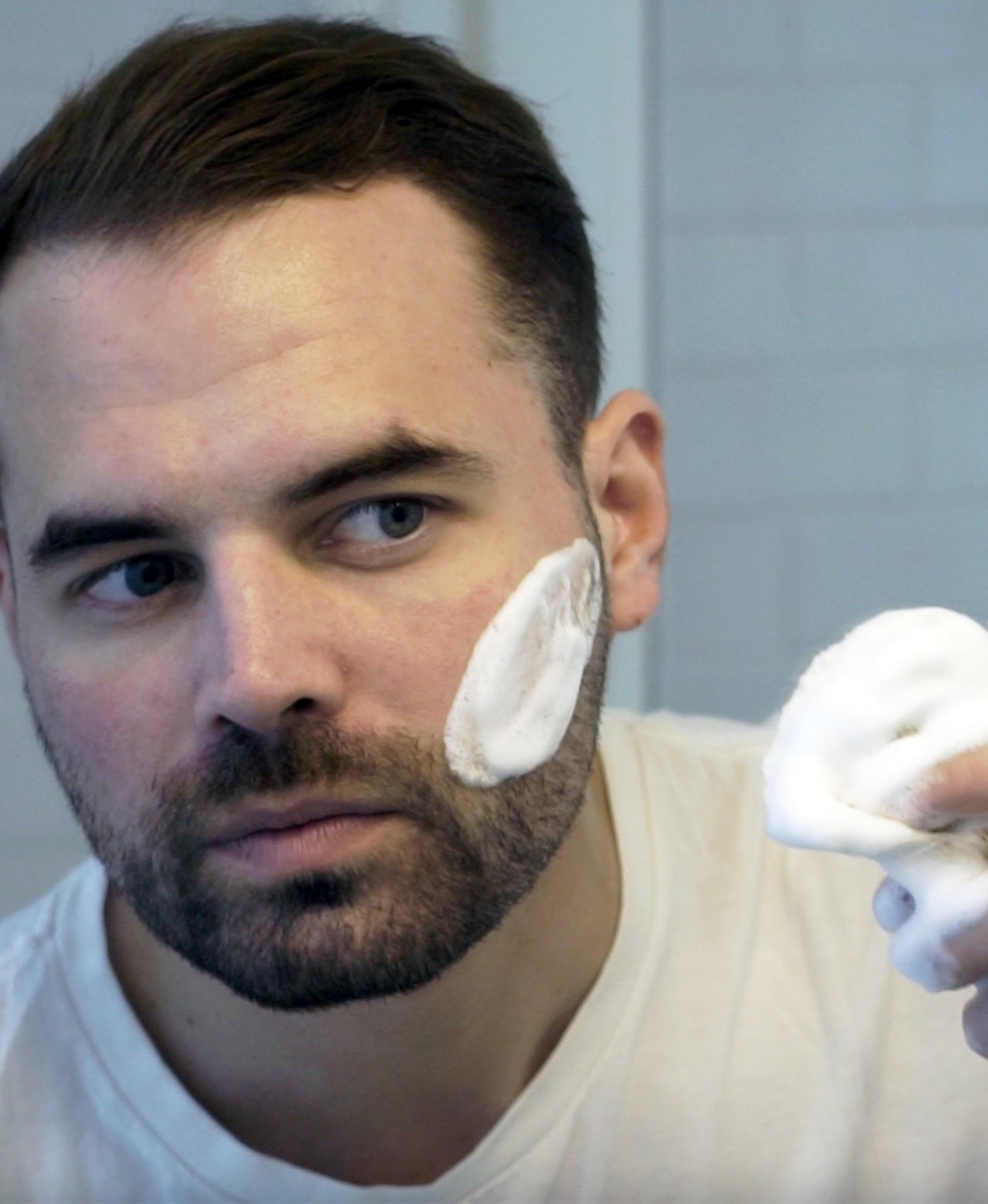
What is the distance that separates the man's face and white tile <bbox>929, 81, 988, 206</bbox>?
0.82 meters

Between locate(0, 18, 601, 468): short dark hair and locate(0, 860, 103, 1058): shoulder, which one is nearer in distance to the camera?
locate(0, 18, 601, 468): short dark hair

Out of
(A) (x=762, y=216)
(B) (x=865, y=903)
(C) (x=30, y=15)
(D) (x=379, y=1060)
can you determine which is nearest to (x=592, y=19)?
(A) (x=762, y=216)

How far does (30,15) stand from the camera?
1.27 meters

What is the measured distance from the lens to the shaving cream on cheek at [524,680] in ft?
2.58

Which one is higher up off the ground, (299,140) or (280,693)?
(299,140)

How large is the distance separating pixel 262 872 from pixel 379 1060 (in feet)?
0.82

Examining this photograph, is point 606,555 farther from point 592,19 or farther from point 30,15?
point 30,15

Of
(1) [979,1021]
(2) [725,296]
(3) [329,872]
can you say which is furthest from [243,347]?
(2) [725,296]

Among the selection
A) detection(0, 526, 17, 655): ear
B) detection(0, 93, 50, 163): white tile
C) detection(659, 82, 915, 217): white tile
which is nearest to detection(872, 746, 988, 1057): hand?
detection(0, 526, 17, 655): ear

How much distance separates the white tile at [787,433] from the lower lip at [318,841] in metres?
0.81

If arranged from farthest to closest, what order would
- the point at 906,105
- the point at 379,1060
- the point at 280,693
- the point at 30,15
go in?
1. the point at 906,105
2. the point at 30,15
3. the point at 379,1060
4. the point at 280,693

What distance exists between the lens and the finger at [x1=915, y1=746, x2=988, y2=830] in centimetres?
55

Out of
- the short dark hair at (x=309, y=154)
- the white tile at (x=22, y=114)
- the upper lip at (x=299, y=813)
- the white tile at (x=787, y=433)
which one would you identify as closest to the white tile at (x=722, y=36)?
the white tile at (x=787, y=433)

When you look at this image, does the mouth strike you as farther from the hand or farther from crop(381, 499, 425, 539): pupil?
the hand
